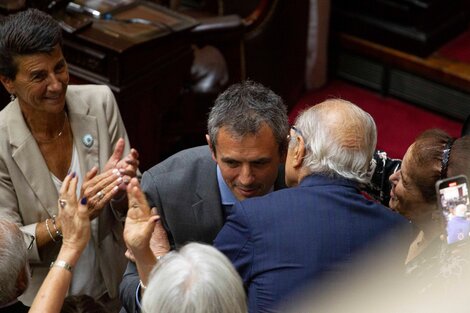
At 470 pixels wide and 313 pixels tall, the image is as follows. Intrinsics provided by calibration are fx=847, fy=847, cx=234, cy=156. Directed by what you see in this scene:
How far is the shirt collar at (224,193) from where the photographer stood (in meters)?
2.56

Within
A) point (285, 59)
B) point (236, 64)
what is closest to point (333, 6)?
point (285, 59)

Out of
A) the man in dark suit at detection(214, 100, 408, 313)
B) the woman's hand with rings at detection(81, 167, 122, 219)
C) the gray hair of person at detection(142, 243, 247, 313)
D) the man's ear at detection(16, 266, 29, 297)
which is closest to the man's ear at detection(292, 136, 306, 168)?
the man in dark suit at detection(214, 100, 408, 313)

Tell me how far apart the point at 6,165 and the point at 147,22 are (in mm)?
1346

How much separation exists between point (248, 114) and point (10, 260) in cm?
77

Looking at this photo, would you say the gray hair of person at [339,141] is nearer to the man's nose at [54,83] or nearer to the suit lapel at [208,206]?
the suit lapel at [208,206]

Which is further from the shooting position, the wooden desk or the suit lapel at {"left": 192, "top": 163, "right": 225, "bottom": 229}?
the wooden desk

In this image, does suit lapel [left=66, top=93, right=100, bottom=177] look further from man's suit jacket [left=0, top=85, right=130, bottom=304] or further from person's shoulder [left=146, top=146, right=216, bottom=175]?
person's shoulder [left=146, top=146, right=216, bottom=175]

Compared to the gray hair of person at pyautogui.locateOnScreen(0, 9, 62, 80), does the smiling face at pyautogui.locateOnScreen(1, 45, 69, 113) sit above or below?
below

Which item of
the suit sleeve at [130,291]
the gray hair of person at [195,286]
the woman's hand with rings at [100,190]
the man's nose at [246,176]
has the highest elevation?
the gray hair of person at [195,286]

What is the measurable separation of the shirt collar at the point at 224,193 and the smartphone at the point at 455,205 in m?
0.63

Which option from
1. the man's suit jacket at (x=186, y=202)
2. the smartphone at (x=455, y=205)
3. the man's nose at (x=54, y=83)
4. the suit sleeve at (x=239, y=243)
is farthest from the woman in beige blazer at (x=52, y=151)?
the smartphone at (x=455, y=205)

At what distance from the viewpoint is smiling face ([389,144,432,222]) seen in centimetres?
247

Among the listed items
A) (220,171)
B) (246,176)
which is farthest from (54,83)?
(246,176)

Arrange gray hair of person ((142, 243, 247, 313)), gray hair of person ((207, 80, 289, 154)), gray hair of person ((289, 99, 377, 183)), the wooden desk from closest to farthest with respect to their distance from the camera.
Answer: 1. gray hair of person ((142, 243, 247, 313))
2. gray hair of person ((289, 99, 377, 183))
3. gray hair of person ((207, 80, 289, 154))
4. the wooden desk
